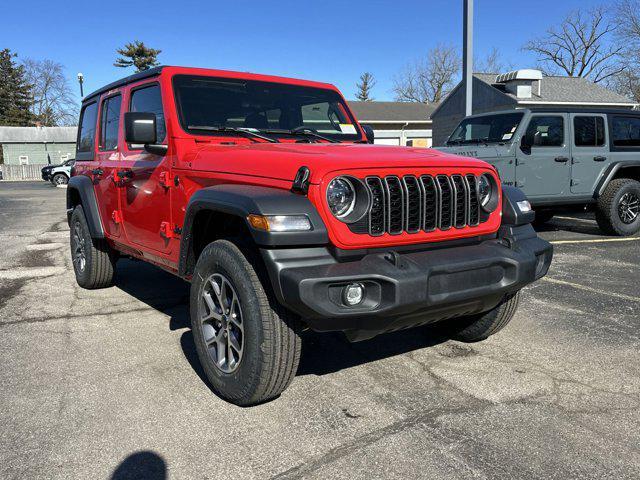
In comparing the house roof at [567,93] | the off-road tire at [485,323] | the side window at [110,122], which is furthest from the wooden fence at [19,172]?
the off-road tire at [485,323]

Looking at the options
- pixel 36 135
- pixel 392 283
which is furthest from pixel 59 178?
pixel 392 283

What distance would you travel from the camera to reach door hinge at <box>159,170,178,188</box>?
3.70m

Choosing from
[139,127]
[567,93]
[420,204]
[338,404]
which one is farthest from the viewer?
[567,93]

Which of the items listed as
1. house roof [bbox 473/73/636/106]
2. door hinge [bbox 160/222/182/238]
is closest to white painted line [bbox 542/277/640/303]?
door hinge [bbox 160/222/182/238]

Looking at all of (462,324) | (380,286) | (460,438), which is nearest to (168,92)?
(380,286)

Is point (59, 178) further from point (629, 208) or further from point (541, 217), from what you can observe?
point (629, 208)

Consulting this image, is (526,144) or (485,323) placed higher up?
(526,144)

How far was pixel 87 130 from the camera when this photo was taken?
5.82m

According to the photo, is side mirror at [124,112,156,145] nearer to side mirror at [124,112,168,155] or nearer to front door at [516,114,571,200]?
side mirror at [124,112,168,155]

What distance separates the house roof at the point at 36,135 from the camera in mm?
49156

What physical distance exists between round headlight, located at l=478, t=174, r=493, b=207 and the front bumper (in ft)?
1.14

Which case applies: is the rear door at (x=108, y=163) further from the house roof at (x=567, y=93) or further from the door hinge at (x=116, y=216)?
the house roof at (x=567, y=93)

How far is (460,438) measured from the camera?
8.73ft

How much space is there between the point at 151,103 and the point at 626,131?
800cm
